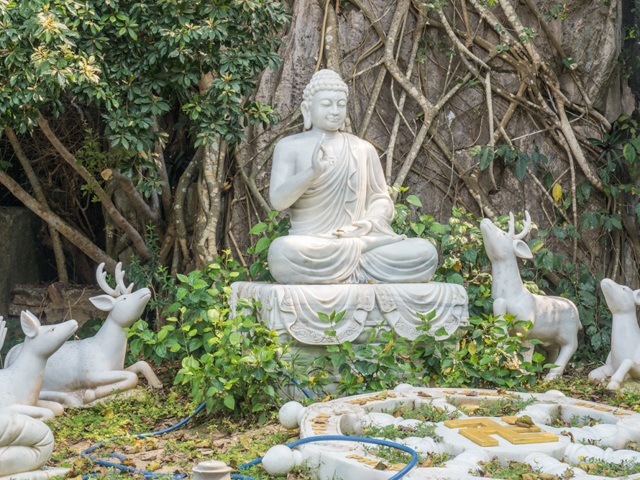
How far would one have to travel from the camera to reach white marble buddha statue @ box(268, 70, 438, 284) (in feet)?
15.4

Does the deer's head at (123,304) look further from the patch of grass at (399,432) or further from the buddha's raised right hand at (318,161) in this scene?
the patch of grass at (399,432)

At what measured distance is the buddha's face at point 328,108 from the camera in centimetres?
518

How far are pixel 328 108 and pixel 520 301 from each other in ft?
6.69

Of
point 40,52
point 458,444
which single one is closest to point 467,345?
point 458,444

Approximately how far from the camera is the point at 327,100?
17.0 ft

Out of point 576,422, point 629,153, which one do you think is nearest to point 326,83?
point 576,422

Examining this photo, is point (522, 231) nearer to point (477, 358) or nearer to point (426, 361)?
point (477, 358)

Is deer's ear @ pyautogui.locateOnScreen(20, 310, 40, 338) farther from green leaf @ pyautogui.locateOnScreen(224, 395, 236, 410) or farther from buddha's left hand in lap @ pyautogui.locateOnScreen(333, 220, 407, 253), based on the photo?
buddha's left hand in lap @ pyautogui.locateOnScreen(333, 220, 407, 253)

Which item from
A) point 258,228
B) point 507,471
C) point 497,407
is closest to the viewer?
point 507,471

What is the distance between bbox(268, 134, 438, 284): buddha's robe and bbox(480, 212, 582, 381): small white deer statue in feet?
1.68

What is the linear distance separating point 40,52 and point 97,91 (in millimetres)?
497

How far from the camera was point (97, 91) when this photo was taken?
4.73m

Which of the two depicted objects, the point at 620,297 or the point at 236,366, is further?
the point at 620,297

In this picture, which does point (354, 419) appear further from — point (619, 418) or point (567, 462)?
point (619, 418)
